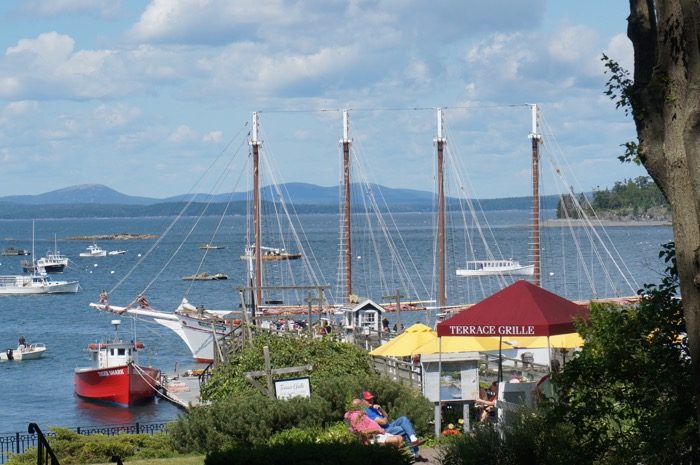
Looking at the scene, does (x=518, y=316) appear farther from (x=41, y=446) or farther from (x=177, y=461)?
(x=41, y=446)

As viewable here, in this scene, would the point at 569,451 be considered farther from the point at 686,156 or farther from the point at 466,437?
the point at 686,156

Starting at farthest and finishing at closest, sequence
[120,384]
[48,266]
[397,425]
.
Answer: [48,266], [120,384], [397,425]

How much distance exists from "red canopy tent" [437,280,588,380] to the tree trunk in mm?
8560

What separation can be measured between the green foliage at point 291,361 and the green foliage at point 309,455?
25.7 ft

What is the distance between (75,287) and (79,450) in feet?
331

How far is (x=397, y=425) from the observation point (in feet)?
55.8

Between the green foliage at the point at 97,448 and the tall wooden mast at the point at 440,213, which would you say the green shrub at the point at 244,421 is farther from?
the tall wooden mast at the point at 440,213

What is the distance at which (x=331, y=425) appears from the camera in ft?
61.6

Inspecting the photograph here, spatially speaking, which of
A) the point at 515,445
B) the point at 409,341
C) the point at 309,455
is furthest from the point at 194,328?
the point at 515,445

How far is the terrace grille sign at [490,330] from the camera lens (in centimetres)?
1753

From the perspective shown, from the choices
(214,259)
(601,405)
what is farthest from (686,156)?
(214,259)

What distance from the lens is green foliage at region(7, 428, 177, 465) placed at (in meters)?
19.7

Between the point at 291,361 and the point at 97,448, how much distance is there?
4025mm

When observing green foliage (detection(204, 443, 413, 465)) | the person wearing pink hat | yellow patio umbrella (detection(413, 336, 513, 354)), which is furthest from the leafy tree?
yellow patio umbrella (detection(413, 336, 513, 354))
